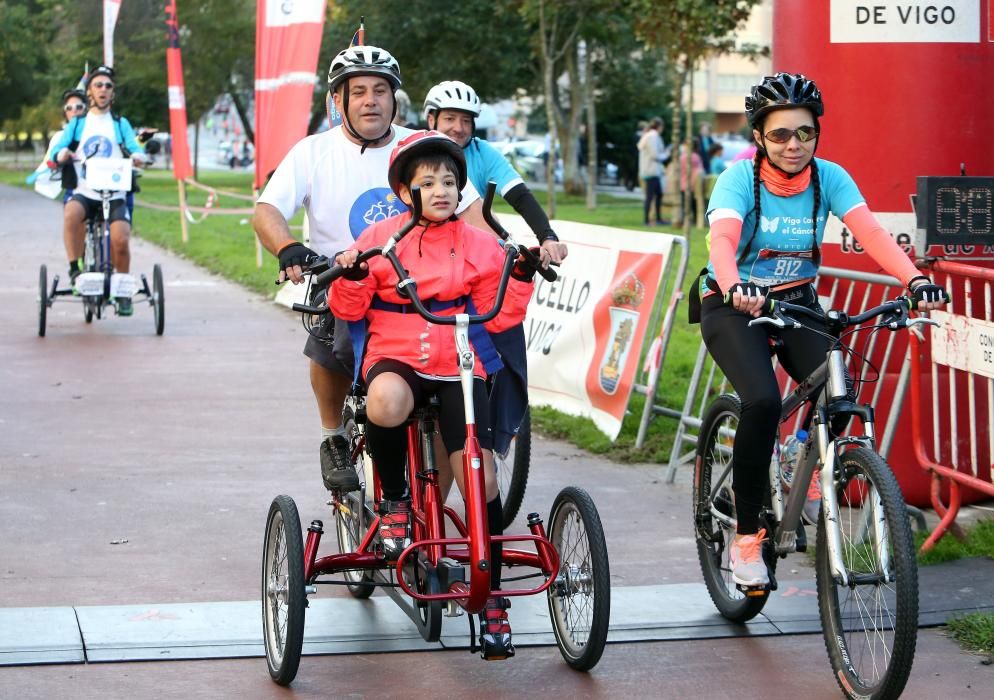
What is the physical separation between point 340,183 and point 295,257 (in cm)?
99

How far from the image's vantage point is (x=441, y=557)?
4875 millimetres

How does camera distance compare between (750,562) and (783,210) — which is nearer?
(750,562)

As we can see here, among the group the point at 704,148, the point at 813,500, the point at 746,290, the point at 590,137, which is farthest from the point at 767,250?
the point at 590,137

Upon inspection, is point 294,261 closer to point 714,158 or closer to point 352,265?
point 352,265

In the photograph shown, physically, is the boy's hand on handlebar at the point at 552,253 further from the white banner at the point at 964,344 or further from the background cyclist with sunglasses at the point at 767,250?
the white banner at the point at 964,344

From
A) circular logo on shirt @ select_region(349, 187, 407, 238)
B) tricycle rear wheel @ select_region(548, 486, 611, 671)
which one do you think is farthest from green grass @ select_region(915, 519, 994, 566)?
circular logo on shirt @ select_region(349, 187, 407, 238)

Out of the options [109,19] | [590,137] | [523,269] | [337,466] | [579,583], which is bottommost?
[579,583]

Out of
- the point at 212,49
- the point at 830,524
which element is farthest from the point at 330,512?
the point at 212,49

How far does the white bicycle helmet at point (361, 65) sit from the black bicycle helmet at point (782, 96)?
1337 mm

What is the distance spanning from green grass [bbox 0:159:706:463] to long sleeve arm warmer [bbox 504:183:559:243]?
88.8 inches

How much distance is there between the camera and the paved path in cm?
511

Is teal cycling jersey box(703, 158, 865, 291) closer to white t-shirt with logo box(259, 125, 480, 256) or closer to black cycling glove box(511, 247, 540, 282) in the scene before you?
black cycling glove box(511, 247, 540, 282)

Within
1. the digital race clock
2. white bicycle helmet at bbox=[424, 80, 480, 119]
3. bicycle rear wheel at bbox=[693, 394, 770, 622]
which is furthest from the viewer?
white bicycle helmet at bbox=[424, 80, 480, 119]

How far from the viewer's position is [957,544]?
21.9ft
